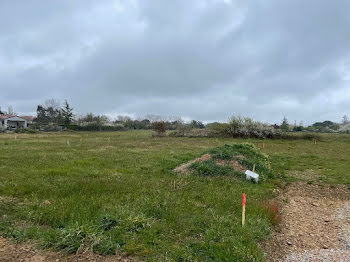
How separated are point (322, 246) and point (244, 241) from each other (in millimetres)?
1439

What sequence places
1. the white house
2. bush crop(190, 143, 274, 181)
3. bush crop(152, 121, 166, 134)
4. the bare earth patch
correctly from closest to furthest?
1. the bare earth patch
2. bush crop(190, 143, 274, 181)
3. bush crop(152, 121, 166, 134)
4. the white house

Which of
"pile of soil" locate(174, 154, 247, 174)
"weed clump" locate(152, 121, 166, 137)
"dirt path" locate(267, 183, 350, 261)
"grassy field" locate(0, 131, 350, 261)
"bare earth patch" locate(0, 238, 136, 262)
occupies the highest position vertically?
"weed clump" locate(152, 121, 166, 137)

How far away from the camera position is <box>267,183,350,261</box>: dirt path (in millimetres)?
3703

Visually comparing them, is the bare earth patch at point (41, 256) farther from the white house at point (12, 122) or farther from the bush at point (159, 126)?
the white house at point (12, 122)

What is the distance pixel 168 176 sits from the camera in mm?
8156

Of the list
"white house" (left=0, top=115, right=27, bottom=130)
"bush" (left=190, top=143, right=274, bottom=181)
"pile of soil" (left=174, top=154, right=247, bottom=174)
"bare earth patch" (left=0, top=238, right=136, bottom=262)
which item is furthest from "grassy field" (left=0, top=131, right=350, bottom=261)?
"white house" (left=0, top=115, right=27, bottom=130)

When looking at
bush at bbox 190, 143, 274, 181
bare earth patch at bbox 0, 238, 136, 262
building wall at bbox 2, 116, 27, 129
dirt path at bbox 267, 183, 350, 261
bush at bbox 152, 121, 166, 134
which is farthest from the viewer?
building wall at bbox 2, 116, 27, 129

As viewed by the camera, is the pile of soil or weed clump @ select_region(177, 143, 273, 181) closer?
weed clump @ select_region(177, 143, 273, 181)

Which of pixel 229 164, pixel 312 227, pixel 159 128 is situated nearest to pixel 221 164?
pixel 229 164

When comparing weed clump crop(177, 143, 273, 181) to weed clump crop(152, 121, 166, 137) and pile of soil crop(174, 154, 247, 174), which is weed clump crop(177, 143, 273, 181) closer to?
pile of soil crop(174, 154, 247, 174)

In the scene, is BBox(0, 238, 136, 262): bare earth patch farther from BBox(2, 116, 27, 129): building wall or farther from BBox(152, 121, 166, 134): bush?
BBox(2, 116, 27, 129): building wall

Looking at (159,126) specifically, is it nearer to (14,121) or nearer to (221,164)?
(221,164)

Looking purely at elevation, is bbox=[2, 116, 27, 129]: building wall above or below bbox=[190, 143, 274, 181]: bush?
above

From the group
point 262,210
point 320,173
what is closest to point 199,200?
point 262,210
